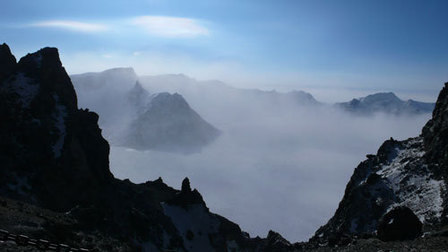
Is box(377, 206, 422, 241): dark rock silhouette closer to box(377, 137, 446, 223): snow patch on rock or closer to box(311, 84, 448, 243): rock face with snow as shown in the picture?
box(377, 137, 446, 223): snow patch on rock

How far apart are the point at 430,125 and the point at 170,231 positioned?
8654 cm

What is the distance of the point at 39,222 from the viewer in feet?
169

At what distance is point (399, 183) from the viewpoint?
109750 mm

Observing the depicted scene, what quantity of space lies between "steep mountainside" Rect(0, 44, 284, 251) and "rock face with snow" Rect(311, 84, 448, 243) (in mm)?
36074

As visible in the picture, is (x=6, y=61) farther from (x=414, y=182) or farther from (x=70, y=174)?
(x=414, y=182)

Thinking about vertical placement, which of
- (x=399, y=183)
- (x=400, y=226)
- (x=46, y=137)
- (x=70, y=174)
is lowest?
(x=400, y=226)

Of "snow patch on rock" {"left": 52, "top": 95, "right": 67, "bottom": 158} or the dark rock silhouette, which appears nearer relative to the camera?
the dark rock silhouette

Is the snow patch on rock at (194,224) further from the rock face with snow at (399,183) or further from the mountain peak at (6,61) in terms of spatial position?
the mountain peak at (6,61)

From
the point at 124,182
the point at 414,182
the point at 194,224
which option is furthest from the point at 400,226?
the point at 124,182

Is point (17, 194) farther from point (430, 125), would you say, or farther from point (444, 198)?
point (430, 125)

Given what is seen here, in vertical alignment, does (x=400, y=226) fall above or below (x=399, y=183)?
below

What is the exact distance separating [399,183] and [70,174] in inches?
3566

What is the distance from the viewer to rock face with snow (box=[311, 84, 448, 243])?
98.3m

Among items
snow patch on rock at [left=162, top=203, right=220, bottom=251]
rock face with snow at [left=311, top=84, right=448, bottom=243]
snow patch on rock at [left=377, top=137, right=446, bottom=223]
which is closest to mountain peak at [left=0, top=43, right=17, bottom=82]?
snow patch on rock at [left=162, top=203, right=220, bottom=251]
